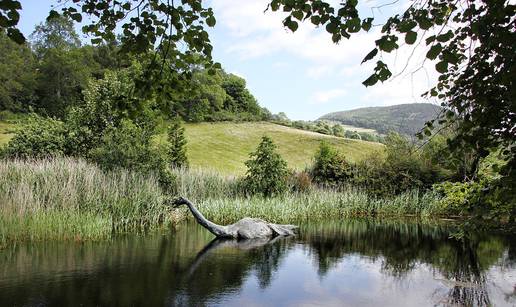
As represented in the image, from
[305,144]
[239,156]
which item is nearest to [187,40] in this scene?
[239,156]

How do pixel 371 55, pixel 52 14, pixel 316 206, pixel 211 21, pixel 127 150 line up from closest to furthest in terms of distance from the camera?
1. pixel 371 55
2. pixel 52 14
3. pixel 211 21
4. pixel 127 150
5. pixel 316 206

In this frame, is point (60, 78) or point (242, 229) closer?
point (242, 229)

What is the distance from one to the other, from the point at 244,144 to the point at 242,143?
33cm

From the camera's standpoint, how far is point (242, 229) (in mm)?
13523

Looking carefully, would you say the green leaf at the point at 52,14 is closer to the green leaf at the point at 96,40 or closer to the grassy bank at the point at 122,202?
the green leaf at the point at 96,40

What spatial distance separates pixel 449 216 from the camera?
19547mm

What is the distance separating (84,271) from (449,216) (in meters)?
15.4

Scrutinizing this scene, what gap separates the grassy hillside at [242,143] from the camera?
120ft

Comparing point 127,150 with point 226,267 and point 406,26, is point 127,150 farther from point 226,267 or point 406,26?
point 406,26

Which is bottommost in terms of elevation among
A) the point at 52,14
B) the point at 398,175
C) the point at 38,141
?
the point at 398,175

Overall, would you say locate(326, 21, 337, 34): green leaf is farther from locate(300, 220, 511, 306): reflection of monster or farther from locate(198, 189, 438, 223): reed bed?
locate(198, 189, 438, 223): reed bed

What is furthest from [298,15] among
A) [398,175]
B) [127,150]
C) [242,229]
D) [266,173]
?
[398,175]

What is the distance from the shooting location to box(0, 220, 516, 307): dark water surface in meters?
7.84

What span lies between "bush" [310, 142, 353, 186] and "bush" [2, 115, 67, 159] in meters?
11.4
